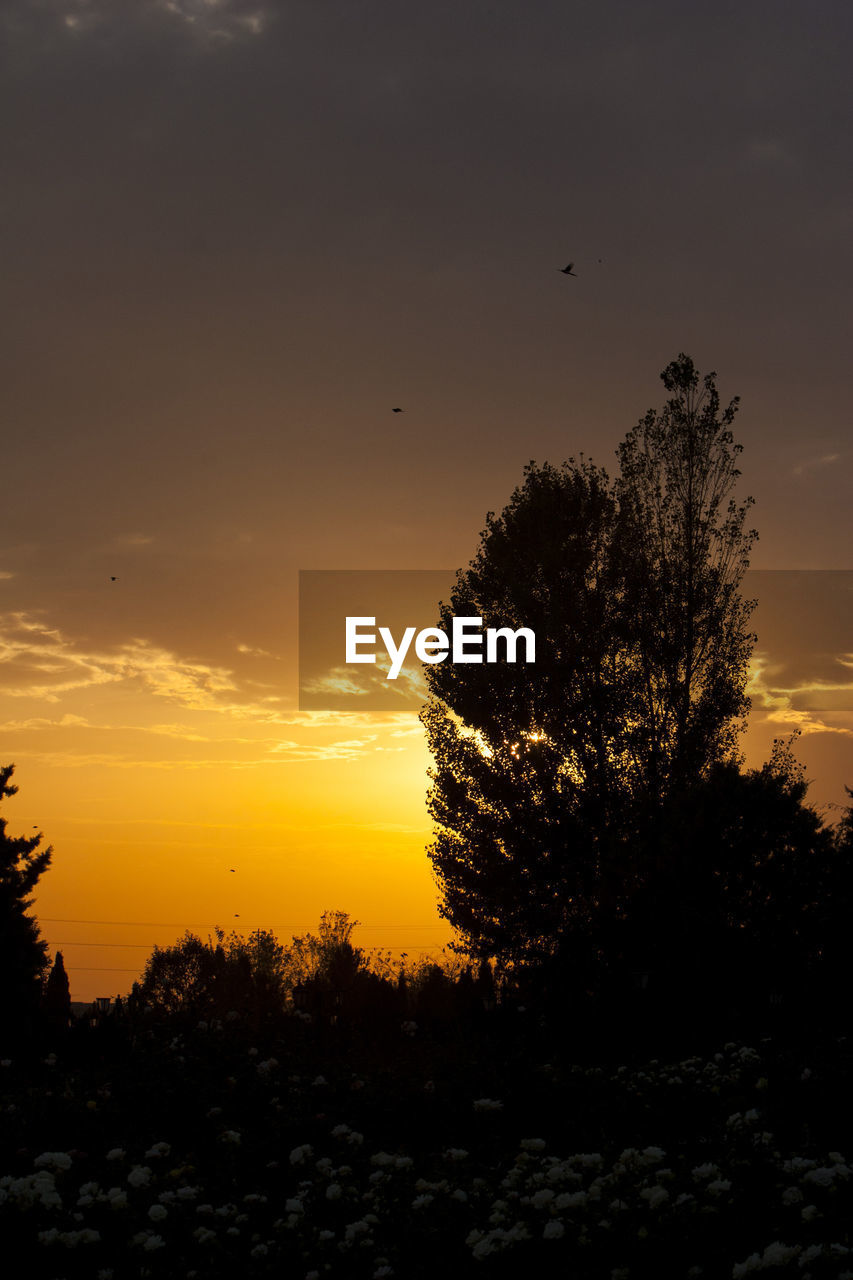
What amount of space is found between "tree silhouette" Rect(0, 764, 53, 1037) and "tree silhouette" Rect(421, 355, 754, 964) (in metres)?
15.9

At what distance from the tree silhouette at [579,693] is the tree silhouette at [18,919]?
52.3 ft

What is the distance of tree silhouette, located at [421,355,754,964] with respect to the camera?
22.4 meters

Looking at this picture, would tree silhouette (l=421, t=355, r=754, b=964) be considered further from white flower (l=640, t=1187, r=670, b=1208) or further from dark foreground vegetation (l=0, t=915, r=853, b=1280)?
white flower (l=640, t=1187, r=670, b=1208)

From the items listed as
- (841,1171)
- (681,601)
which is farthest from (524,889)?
(841,1171)

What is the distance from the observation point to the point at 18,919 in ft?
131

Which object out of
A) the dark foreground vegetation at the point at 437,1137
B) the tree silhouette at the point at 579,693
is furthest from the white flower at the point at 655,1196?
the tree silhouette at the point at 579,693

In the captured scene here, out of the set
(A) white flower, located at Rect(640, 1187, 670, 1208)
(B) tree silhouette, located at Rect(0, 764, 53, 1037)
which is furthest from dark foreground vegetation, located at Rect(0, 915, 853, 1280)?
(B) tree silhouette, located at Rect(0, 764, 53, 1037)

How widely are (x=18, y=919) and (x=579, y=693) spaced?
27.1 m

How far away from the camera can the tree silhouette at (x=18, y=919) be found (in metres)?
35.9

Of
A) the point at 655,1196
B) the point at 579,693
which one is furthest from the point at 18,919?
the point at 655,1196

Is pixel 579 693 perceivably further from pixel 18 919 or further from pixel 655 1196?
pixel 18 919

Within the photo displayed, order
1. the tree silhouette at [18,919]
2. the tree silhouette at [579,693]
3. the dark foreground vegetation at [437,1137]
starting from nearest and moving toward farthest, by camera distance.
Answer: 1. the dark foreground vegetation at [437,1137]
2. the tree silhouette at [579,693]
3. the tree silhouette at [18,919]

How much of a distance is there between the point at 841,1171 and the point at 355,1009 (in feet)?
39.0

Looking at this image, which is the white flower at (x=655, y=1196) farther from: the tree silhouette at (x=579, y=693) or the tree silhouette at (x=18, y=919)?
the tree silhouette at (x=18, y=919)
